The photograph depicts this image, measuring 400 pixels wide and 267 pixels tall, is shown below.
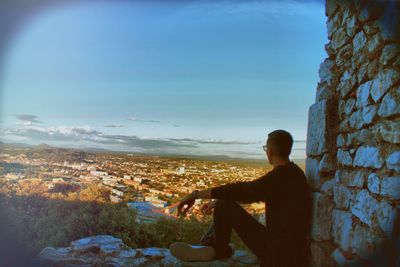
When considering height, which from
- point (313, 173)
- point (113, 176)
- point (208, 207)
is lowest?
point (113, 176)

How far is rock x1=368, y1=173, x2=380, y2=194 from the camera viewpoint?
1989 mm

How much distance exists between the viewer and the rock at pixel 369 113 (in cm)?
210

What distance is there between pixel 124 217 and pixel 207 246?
10.1 feet

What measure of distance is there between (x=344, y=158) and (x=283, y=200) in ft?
1.72

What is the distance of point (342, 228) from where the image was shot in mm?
2469

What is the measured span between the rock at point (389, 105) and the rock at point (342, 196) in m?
0.63

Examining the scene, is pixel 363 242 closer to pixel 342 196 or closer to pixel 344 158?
pixel 342 196

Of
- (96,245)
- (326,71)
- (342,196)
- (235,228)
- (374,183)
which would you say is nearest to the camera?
(374,183)

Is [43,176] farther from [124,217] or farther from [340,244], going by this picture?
[340,244]

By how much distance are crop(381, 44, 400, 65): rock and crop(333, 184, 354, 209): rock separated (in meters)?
0.85

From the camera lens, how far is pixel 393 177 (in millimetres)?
1828

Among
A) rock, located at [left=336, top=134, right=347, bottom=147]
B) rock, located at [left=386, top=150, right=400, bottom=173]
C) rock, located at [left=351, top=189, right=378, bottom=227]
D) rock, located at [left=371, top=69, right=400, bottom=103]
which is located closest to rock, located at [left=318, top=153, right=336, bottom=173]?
rock, located at [left=336, top=134, right=347, bottom=147]

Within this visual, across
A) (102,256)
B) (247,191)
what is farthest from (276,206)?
(102,256)

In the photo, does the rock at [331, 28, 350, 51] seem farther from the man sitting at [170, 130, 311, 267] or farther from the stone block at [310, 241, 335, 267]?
the stone block at [310, 241, 335, 267]
